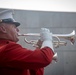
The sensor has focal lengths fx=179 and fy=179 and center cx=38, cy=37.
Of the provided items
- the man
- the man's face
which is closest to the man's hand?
the man

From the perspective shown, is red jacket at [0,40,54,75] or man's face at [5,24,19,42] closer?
red jacket at [0,40,54,75]

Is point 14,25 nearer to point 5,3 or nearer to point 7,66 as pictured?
point 7,66

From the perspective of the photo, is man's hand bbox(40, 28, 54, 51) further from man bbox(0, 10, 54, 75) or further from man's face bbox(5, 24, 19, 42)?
man's face bbox(5, 24, 19, 42)

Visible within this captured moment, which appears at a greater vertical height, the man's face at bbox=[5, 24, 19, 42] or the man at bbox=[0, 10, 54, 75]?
the man's face at bbox=[5, 24, 19, 42]

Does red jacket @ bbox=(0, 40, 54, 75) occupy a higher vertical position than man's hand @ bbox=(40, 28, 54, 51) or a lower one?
lower

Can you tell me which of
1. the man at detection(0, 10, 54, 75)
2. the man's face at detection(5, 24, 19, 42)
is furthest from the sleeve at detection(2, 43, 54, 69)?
the man's face at detection(5, 24, 19, 42)

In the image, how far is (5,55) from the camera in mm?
636

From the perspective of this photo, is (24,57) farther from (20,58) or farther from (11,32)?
(11,32)

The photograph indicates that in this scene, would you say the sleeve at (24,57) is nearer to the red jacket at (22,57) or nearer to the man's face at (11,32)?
the red jacket at (22,57)

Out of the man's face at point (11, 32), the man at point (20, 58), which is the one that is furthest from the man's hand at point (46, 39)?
the man's face at point (11, 32)

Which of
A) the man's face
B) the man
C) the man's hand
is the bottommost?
the man

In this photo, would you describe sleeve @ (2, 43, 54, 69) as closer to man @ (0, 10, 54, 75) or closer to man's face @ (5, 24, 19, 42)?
man @ (0, 10, 54, 75)

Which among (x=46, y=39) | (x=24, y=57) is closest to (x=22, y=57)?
(x=24, y=57)

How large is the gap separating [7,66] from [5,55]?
51 millimetres
